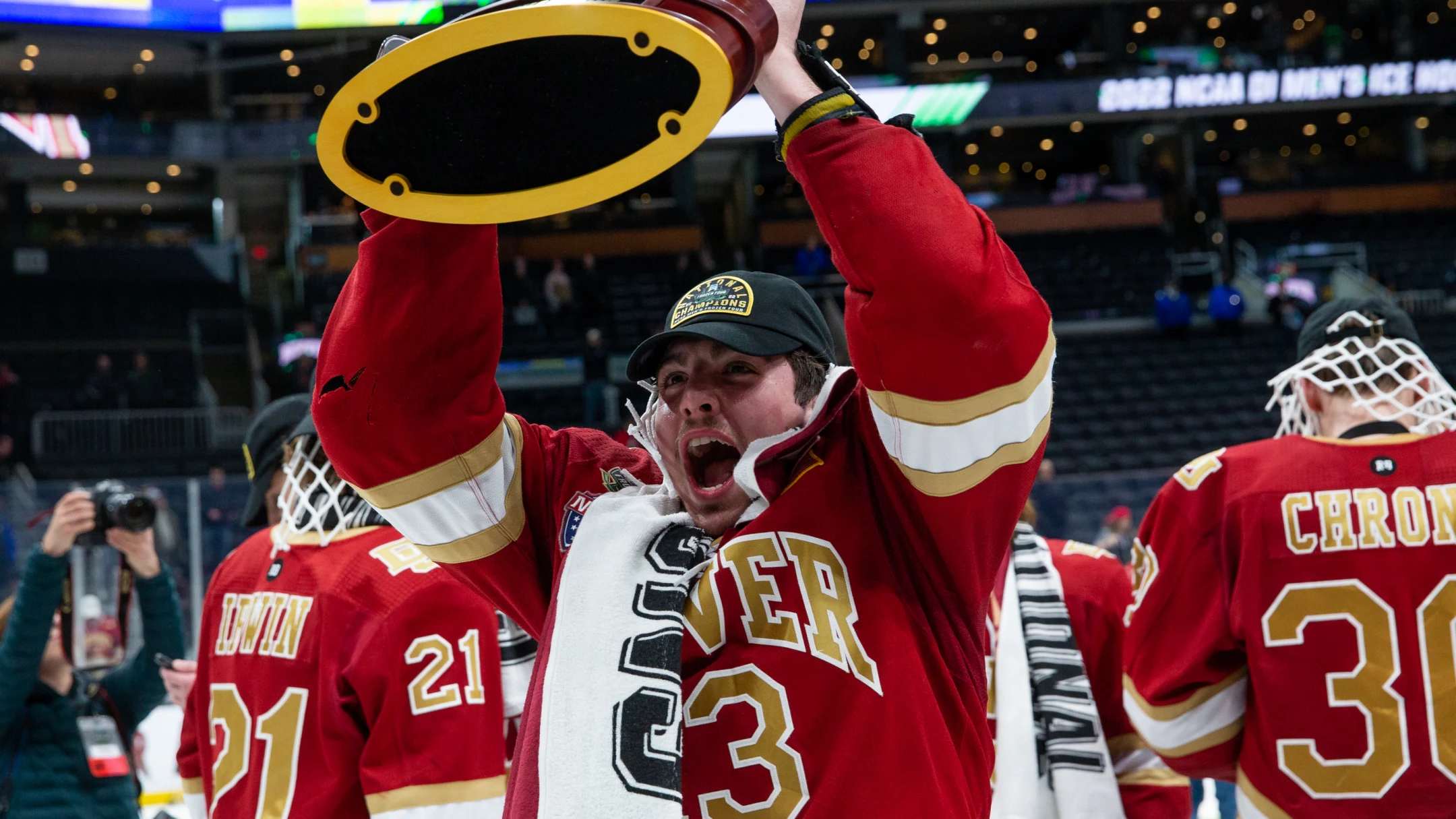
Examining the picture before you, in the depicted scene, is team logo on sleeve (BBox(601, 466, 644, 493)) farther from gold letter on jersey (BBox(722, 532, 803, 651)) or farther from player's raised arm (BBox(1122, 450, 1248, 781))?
player's raised arm (BBox(1122, 450, 1248, 781))

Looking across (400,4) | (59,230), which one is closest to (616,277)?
(400,4)

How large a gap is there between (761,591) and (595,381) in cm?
1256

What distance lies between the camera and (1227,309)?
15.6 meters

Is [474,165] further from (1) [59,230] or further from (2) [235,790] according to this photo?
(1) [59,230]

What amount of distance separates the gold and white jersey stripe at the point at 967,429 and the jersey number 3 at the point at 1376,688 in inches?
56.1

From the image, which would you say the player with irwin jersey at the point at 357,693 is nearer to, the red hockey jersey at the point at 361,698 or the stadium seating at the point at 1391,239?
the red hockey jersey at the point at 361,698

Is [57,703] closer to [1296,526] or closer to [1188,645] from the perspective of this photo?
[1188,645]

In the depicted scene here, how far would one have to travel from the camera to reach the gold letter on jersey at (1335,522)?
256 centimetres

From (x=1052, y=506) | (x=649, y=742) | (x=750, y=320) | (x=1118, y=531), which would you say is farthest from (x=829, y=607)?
(x=1052, y=506)

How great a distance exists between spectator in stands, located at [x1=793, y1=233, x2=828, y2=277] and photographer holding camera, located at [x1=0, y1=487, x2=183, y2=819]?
14134mm

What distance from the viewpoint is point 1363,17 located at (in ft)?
77.0

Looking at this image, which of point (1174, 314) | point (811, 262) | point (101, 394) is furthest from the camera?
point (811, 262)

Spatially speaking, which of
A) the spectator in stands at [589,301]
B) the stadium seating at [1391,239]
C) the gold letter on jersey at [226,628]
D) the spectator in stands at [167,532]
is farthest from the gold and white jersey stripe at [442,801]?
the stadium seating at [1391,239]

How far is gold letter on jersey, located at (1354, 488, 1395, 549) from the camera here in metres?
2.54
